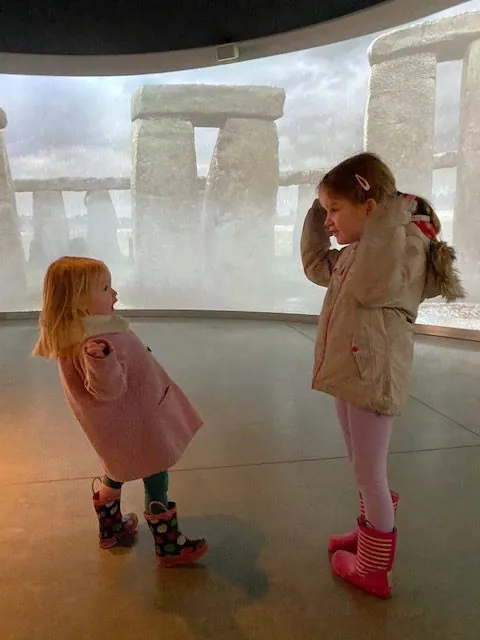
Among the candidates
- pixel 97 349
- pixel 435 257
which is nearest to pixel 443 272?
pixel 435 257

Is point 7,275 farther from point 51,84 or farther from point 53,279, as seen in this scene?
point 53,279

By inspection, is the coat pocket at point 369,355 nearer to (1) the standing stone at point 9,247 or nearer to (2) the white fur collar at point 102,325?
(2) the white fur collar at point 102,325

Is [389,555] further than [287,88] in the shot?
No

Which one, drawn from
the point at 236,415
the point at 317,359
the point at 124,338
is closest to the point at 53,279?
the point at 124,338

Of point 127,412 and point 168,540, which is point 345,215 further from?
point 168,540

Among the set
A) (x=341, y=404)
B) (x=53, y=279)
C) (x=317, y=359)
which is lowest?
(x=341, y=404)

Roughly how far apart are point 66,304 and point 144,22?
4.47m

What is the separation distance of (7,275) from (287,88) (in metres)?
4.03

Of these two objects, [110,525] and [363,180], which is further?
[110,525]

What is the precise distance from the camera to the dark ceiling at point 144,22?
518 cm

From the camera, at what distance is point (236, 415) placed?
326 cm

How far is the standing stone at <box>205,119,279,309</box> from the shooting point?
7641 millimetres

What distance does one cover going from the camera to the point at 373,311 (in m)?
1.63

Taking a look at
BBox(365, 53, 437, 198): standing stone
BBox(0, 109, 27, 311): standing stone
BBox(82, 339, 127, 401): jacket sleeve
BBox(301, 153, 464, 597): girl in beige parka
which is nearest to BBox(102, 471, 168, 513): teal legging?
BBox(82, 339, 127, 401): jacket sleeve
